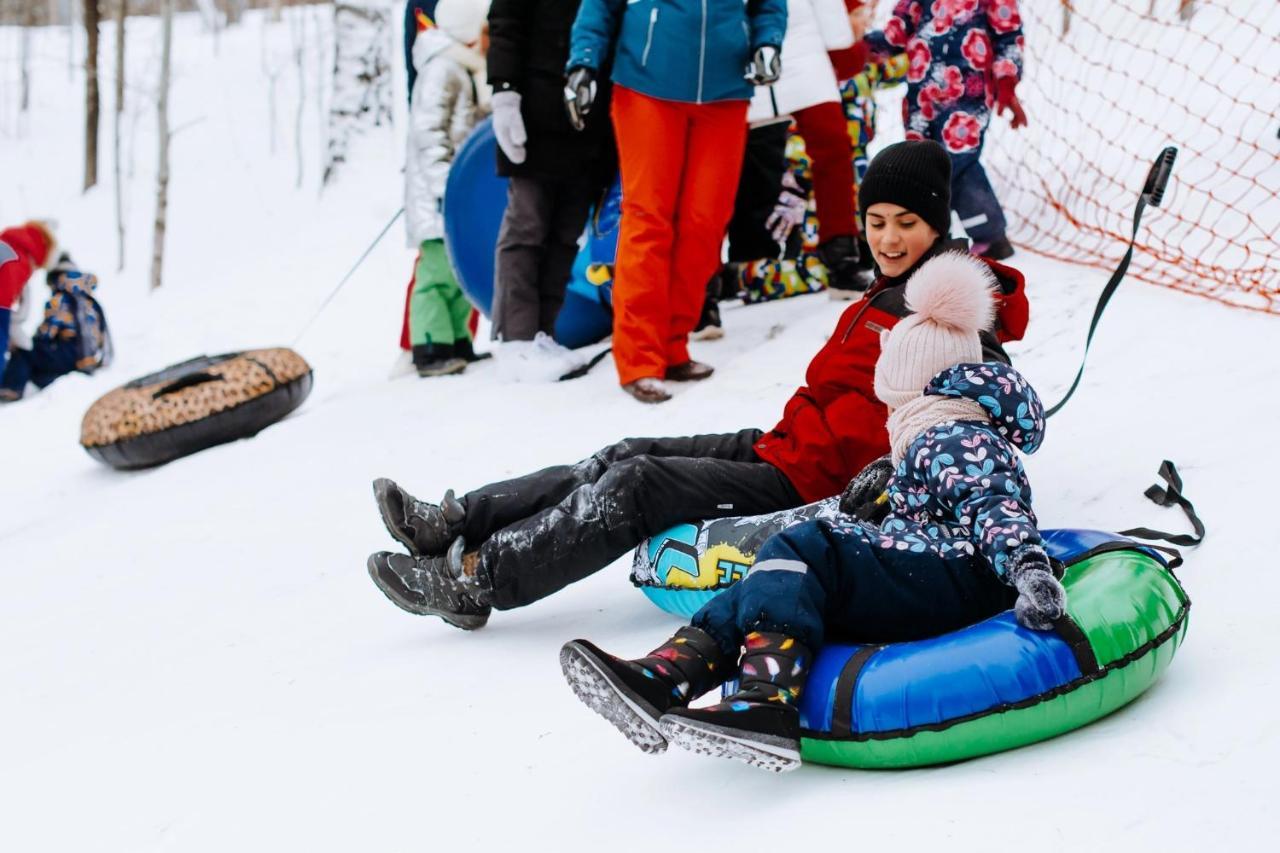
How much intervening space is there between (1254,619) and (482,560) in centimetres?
139

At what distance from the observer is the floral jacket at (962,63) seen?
14.7 ft

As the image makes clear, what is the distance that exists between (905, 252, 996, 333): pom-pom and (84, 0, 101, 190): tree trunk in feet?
37.2

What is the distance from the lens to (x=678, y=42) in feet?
12.2

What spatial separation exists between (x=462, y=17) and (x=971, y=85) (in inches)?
80.1

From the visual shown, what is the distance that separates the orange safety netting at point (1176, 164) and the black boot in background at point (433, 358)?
7.93 ft

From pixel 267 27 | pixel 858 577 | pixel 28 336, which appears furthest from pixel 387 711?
pixel 267 27

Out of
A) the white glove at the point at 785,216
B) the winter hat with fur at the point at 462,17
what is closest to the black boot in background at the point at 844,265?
the white glove at the point at 785,216

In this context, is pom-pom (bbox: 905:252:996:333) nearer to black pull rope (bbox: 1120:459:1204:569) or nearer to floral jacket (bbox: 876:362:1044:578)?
floral jacket (bbox: 876:362:1044:578)

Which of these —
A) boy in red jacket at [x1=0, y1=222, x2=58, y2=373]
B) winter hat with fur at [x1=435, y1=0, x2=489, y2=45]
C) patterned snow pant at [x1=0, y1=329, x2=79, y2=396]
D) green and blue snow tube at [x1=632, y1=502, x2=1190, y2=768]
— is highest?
winter hat with fur at [x1=435, y1=0, x2=489, y2=45]

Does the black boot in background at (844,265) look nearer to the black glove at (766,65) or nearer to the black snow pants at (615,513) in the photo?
the black glove at (766,65)

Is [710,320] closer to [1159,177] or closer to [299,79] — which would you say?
[1159,177]

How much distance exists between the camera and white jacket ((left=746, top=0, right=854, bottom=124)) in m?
4.41

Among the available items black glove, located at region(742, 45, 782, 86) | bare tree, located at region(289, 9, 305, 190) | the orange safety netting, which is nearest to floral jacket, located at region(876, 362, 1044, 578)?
the orange safety netting

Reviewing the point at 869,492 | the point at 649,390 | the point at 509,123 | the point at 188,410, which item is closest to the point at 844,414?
the point at 869,492
